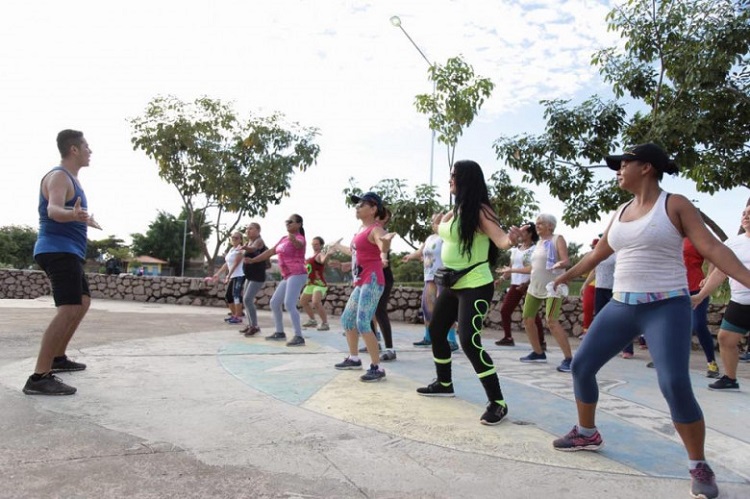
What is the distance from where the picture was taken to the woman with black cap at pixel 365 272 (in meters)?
5.03

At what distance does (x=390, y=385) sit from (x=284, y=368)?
1.13 metres

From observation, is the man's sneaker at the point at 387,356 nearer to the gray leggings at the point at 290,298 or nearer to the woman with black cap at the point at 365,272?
the woman with black cap at the point at 365,272

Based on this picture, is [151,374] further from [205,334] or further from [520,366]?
[520,366]

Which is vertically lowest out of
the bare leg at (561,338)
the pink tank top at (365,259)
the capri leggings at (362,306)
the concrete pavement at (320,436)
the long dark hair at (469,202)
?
the concrete pavement at (320,436)

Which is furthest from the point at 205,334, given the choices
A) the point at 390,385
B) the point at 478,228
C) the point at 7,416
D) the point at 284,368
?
the point at 478,228

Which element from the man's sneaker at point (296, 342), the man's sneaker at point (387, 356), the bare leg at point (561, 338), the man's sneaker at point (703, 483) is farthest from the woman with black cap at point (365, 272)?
the man's sneaker at point (703, 483)

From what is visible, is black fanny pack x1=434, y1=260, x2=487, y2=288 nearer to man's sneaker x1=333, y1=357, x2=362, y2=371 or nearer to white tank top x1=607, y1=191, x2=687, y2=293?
white tank top x1=607, y1=191, x2=687, y2=293

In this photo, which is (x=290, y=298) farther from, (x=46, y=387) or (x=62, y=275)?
(x=46, y=387)

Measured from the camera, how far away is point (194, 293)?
16.4 meters

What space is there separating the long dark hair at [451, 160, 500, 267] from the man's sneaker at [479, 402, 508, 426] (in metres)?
1.02

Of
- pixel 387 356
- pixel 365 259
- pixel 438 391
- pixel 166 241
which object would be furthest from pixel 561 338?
pixel 166 241

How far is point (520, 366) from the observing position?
6.15m

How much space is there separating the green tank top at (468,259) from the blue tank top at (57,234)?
8.90 feet

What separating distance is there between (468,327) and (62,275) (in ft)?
9.72
